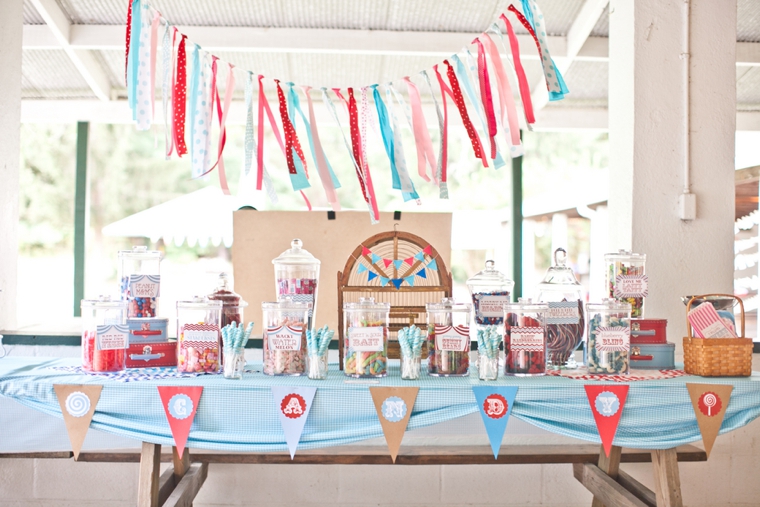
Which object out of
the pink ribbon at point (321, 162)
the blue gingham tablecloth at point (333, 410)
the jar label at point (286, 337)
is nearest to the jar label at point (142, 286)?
the blue gingham tablecloth at point (333, 410)

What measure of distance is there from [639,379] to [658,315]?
860 mm

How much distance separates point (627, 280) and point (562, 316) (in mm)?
268

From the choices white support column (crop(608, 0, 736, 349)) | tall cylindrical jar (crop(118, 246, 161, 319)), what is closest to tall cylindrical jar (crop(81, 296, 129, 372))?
tall cylindrical jar (crop(118, 246, 161, 319))

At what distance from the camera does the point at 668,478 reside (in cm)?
196

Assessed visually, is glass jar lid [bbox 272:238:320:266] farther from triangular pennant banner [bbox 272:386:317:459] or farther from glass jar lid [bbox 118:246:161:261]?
triangular pennant banner [bbox 272:386:317:459]

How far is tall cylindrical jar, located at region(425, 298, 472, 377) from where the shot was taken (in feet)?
6.43

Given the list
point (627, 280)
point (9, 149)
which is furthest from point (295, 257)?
point (9, 149)

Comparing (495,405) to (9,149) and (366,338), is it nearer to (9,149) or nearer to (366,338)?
(366,338)

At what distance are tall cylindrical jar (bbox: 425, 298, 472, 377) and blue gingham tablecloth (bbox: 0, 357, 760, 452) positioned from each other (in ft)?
0.42

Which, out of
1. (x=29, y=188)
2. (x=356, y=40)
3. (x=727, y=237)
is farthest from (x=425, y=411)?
(x=29, y=188)

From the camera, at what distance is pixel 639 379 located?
1939mm

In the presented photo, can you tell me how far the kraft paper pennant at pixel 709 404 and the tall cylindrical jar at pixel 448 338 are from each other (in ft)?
2.03

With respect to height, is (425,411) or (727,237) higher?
(727,237)

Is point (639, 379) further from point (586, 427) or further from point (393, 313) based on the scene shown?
point (393, 313)
